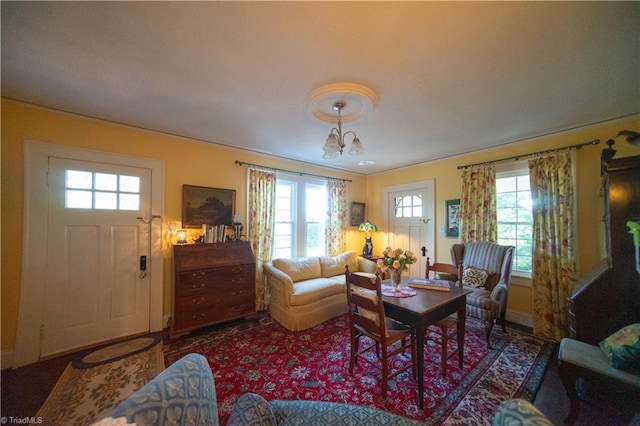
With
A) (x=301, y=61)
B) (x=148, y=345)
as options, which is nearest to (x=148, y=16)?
(x=301, y=61)

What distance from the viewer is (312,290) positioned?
307 centimetres

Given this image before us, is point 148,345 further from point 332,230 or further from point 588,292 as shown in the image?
point 588,292

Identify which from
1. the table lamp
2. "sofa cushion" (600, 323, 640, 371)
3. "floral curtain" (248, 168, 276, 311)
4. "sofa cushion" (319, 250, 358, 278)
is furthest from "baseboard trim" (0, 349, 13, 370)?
"sofa cushion" (600, 323, 640, 371)

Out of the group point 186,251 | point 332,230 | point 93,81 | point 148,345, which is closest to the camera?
point 93,81

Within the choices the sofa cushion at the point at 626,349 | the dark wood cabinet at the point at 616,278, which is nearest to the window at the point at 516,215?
the dark wood cabinet at the point at 616,278

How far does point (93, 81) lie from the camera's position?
1.91 metres

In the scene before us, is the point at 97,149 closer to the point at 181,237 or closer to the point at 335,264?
the point at 181,237

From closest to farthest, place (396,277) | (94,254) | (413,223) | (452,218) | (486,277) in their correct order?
(396,277) → (94,254) → (486,277) → (452,218) → (413,223)

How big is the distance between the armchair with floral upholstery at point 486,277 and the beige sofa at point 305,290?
1.43 meters

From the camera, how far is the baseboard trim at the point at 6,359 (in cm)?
214

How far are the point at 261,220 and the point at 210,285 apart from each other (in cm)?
122

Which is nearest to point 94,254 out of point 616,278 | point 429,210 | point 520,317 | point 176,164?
point 176,164

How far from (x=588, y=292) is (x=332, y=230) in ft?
11.0

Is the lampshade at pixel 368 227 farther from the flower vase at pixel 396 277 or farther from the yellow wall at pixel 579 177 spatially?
the flower vase at pixel 396 277
